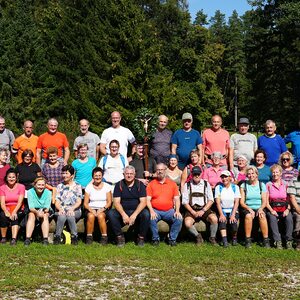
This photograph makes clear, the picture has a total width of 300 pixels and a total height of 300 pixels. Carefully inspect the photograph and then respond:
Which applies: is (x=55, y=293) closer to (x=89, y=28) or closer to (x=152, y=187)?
(x=152, y=187)

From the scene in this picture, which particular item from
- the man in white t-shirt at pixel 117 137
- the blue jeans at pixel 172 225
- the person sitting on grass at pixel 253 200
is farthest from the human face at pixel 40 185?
the person sitting on grass at pixel 253 200

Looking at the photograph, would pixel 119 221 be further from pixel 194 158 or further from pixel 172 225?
pixel 194 158

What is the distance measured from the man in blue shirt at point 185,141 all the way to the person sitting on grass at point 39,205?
95.5 inches

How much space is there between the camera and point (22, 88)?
31.9 metres

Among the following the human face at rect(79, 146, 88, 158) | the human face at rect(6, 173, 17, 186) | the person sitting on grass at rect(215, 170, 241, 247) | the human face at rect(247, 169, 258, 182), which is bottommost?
the person sitting on grass at rect(215, 170, 241, 247)

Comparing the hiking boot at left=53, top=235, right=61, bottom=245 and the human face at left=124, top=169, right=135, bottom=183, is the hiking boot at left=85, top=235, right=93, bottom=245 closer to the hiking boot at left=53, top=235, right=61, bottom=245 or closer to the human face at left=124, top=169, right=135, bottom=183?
the hiking boot at left=53, top=235, right=61, bottom=245

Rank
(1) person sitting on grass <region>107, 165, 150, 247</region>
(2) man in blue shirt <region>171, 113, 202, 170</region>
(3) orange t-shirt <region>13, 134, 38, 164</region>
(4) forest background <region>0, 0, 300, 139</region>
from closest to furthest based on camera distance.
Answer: (1) person sitting on grass <region>107, 165, 150, 247</region>
(2) man in blue shirt <region>171, 113, 202, 170</region>
(3) orange t-shirt <region>13, 134, 38, 164</region>
(4) forest background <region>0, 0, 300, 139</region>

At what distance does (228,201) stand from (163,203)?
1090 millimetres

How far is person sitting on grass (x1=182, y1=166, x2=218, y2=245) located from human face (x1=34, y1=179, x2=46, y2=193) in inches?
92.4

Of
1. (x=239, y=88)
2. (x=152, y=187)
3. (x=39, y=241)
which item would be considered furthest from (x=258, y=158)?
(x=239, y=88)

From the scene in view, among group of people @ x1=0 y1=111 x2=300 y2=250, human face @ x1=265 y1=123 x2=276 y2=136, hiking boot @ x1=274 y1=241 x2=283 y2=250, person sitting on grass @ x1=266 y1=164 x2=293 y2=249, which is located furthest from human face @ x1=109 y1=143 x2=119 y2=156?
hiking boot @ x1=274 y1=241 x2=283 y2=250

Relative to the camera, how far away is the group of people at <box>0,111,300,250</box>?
28.4ft

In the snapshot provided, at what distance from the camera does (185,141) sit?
9.50m

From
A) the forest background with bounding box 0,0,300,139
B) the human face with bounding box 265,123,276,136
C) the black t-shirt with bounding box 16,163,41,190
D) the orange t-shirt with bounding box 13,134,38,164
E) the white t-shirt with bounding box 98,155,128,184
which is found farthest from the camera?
the forest background with bounding box 0,0,300,139
